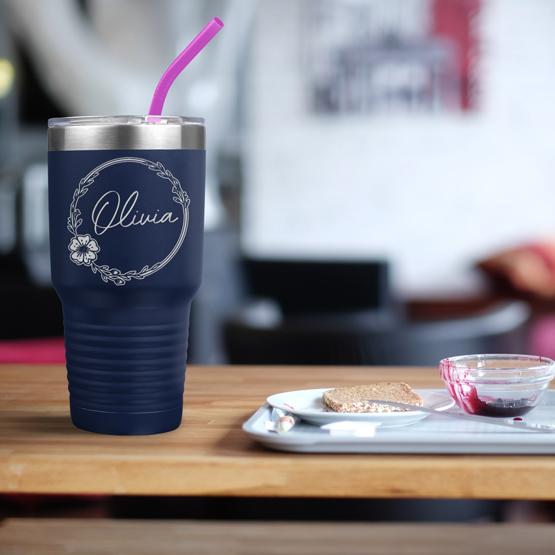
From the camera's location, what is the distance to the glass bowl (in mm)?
641

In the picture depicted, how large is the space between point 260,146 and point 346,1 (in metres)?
0.85

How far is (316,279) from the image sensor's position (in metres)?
4.37

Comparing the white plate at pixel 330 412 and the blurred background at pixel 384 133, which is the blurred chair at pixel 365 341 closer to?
the white plate at pixel 330 412

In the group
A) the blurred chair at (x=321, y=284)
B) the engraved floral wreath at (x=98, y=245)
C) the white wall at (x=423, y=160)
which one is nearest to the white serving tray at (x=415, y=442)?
the engraved floral wreath at (x=98, y=245)

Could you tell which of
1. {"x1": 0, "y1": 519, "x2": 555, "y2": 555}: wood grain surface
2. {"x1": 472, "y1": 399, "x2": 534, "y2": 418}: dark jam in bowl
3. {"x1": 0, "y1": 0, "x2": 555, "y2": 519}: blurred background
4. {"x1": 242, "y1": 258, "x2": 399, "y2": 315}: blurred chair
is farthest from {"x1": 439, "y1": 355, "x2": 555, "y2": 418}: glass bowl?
{"x1": 0, "y1": 0, "x2": 555, "y2": 519}: blurred background

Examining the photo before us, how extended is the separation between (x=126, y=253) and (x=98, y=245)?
18 mm

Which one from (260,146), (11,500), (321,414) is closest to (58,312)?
(11,500)

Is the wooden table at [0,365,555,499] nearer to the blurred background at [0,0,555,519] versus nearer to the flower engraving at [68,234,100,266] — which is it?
the flower engraving at [68,234,100,266]

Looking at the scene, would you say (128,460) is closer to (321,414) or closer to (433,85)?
(321,414)

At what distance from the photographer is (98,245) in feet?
1.99

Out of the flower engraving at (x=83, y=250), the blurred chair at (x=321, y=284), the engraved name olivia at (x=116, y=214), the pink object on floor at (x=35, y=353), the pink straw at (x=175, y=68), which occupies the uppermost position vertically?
the pink straw at (x=175, y=68)

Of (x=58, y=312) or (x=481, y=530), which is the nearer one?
(x=481, y=530)

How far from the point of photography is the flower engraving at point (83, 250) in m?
0.61

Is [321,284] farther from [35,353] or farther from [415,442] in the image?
[415,442]
